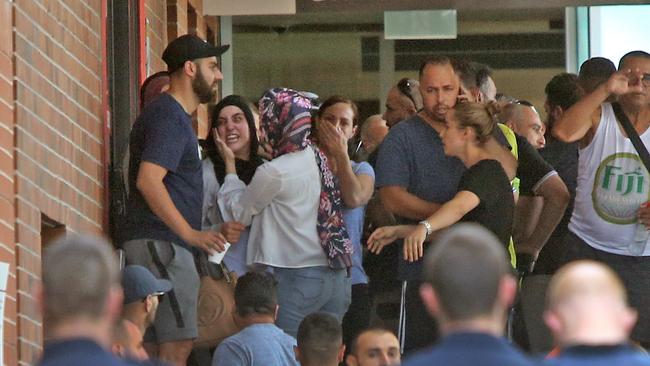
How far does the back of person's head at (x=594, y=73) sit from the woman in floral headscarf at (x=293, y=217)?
1357mm

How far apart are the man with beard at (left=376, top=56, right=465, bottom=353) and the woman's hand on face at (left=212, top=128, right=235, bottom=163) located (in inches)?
37.0

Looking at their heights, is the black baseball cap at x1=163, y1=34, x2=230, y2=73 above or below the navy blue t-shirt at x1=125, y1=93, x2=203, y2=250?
above

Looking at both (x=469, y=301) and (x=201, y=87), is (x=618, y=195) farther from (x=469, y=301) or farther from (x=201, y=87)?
(x=469, y=301)

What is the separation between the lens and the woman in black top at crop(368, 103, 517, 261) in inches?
331

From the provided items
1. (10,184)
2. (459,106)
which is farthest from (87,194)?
(459,106)

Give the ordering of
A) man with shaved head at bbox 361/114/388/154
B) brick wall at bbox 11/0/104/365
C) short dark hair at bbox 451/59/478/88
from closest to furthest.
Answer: brick wall at bbox 11/0/104/365
short dark hair at bbox 451/59/478/88
man with shaved head at bbox 361/114/388/154

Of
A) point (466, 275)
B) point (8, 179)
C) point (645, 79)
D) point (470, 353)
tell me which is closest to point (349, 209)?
point (645, 79)

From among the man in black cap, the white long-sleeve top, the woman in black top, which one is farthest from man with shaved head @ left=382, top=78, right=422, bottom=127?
the man in black cap

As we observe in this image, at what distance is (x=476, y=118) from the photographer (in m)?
8.55

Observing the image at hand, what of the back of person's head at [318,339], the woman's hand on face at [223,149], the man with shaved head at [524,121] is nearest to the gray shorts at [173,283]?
the back of person's head at [318,339]

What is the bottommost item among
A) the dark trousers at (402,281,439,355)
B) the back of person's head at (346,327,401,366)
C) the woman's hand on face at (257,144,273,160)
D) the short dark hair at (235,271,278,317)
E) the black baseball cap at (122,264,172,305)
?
the back of person's head at (346,327,401,366)

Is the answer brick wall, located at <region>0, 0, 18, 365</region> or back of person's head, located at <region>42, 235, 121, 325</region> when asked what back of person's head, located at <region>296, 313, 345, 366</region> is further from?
back of person's head, located at <region>42, 235, 121, 325</region>

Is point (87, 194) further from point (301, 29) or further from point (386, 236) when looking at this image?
point (301, 29)

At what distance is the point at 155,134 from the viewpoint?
28.9 feet
